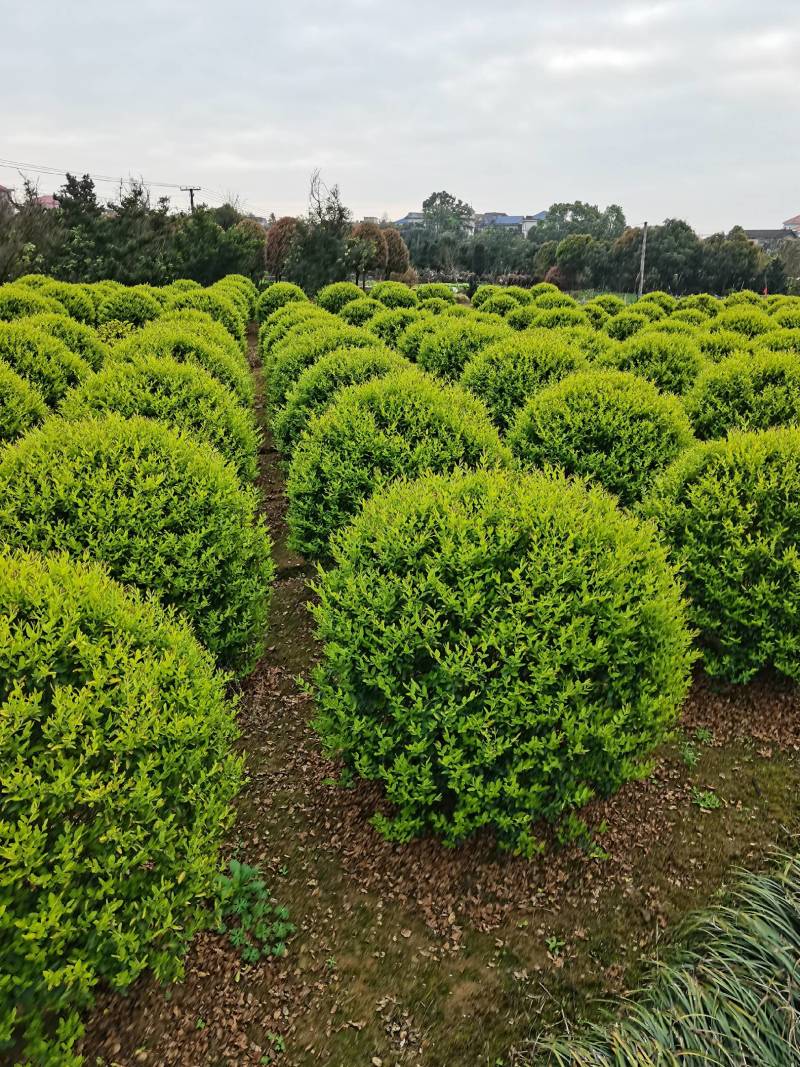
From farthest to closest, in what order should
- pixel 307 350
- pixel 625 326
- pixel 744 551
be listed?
pixel 625 326 < pixel 307 350 < pixel 744 551

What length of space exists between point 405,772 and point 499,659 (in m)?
0.83

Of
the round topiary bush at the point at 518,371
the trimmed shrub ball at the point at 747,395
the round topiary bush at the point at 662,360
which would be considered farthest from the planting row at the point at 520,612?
the round topiary bush at the point at 662,360

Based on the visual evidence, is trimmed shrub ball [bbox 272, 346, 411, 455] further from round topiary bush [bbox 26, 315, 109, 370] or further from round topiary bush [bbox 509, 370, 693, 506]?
round topiary bush [bbox 26, 315, 109, 370]

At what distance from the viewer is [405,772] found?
12.3ft

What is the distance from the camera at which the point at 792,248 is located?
6575cm

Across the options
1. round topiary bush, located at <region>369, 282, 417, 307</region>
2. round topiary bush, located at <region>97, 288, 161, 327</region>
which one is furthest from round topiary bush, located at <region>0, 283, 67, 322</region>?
round topiary bush, located at <region>369, 282, 417, 307</region>

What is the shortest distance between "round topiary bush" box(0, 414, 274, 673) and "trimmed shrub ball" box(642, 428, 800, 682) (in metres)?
3.32

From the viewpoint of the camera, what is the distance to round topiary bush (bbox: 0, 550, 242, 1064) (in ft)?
8.11

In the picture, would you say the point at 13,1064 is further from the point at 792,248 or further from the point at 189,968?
the point at 792,248

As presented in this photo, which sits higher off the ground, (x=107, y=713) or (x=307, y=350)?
(x=307, y=350)

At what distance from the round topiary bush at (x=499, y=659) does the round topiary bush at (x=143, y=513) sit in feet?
3.90

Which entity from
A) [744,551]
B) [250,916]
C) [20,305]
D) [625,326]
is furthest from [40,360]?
[625,326]

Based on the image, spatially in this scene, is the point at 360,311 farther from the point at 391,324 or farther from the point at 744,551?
the point at 744,551

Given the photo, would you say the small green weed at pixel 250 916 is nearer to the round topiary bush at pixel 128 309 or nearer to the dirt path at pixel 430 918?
the dirt path at pixel 430 918
